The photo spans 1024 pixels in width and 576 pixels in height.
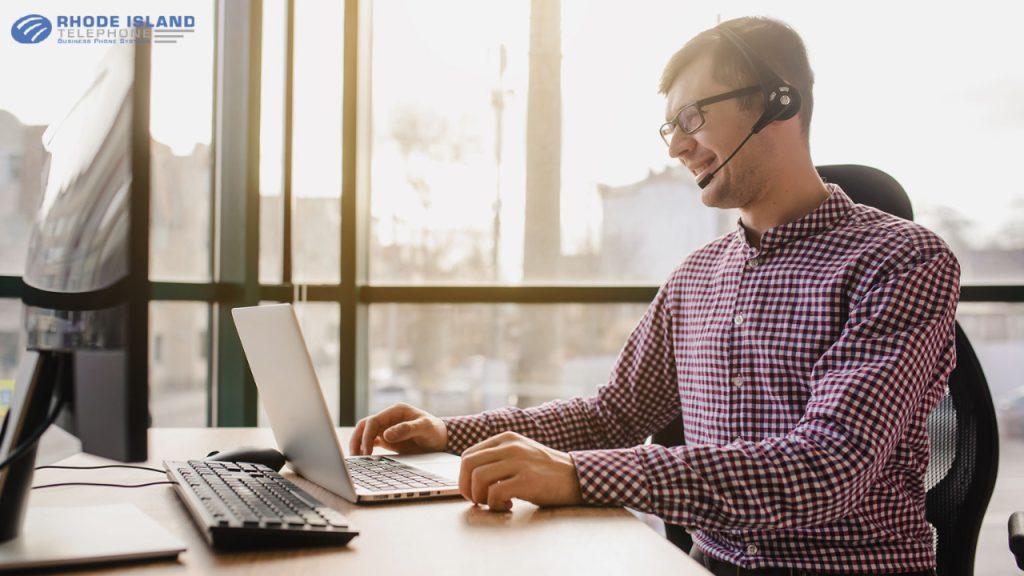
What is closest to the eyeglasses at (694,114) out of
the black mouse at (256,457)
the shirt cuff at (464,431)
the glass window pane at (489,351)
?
the shirt cuff at (464,431)

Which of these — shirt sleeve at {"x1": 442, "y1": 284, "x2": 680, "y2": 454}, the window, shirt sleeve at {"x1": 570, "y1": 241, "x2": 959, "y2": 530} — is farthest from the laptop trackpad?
the window

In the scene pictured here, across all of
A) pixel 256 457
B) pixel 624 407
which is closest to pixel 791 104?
pixel 624 407

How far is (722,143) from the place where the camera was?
4.62ft

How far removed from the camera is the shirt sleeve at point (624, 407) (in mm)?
1418

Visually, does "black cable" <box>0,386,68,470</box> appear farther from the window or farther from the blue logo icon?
the blue logo icon

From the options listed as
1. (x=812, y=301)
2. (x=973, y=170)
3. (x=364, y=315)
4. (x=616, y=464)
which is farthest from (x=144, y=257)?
(x=973, y=170)

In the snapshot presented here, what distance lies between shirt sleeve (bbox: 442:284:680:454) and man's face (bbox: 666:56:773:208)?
0.80 feet

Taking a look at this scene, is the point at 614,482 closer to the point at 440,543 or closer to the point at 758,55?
the point at 440,543

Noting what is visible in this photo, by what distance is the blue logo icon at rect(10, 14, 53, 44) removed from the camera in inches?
92.4

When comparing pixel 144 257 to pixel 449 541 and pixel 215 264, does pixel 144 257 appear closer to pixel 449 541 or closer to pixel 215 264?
pixel 449 541

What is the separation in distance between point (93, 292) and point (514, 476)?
49 centimetres

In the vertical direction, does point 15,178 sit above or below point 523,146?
below

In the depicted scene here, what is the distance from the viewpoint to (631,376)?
154 centimetres

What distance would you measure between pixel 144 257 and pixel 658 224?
6.96ft
